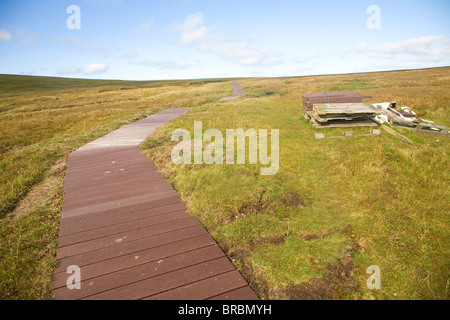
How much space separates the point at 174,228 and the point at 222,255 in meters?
1.17

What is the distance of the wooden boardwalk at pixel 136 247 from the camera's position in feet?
10.3

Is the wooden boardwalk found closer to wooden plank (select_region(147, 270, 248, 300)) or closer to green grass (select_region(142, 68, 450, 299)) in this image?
wooden plank (select_region(147, 270, 248, 300))

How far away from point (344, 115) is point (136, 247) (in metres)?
10.7

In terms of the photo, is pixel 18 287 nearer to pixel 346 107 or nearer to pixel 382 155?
pixel 382 155

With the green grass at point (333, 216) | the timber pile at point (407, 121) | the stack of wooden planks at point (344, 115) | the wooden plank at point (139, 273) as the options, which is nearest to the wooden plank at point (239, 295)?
the green grass at point (333, 216)

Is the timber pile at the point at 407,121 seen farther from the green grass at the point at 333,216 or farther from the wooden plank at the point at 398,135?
the green grass at the point at 333,216

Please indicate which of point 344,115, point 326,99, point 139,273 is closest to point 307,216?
point 139,273

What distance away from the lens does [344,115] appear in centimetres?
1104

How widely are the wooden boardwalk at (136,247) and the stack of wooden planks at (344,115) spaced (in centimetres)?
839

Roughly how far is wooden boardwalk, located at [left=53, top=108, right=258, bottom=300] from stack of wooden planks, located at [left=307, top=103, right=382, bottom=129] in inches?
330

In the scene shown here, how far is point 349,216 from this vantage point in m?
4.91

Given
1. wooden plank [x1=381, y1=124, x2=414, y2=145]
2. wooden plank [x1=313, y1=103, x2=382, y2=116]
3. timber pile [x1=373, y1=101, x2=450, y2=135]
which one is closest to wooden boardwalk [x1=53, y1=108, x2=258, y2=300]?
wooden plank [x1=313, y1=103, x2=382, y2=116]

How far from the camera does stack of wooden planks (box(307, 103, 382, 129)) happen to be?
10.9 m

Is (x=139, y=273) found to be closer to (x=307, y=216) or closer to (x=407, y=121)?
(x=307, y=216)
